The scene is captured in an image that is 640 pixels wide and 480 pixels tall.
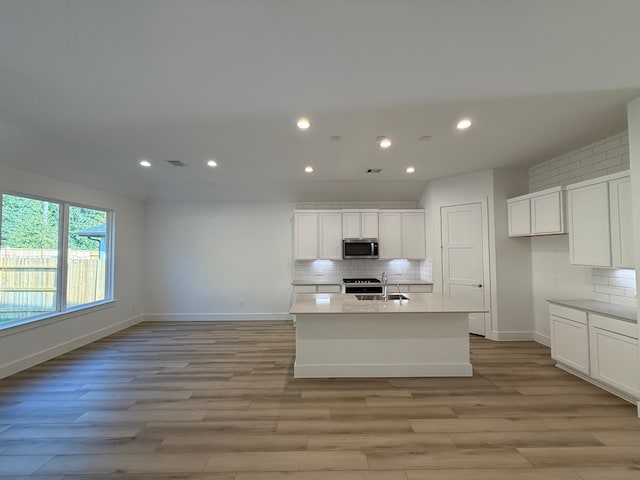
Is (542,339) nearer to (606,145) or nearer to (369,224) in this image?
(606,145)

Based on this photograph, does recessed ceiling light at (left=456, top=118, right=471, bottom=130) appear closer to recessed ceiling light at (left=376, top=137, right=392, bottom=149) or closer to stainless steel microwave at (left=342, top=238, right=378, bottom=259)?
recessed ceiling light at (left=376, top=137, right=392, bottom=149)

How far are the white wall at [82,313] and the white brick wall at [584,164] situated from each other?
6.90 metres

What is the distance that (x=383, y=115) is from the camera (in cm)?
278

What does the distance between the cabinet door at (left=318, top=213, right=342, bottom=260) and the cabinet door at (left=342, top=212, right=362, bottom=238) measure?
8 centimetres

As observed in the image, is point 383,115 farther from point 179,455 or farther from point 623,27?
point 179,455

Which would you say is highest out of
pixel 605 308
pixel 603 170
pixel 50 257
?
pixel 603 170

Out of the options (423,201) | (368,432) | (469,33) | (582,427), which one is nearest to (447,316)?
(582,427)

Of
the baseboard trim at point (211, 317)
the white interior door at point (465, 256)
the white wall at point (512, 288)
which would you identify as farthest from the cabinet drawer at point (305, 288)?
the white wall at point (512, 288)

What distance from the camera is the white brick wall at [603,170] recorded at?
313 centimetres

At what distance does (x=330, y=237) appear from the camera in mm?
5676

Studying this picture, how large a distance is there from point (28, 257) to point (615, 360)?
6695 mm

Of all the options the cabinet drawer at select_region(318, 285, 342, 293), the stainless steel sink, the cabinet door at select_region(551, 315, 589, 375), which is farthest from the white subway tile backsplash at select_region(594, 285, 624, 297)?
the cabinet drawer at select_region(318, 285, 342, 293)

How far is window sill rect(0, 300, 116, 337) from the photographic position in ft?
11.1

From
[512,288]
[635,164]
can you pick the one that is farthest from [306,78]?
[512,288]
